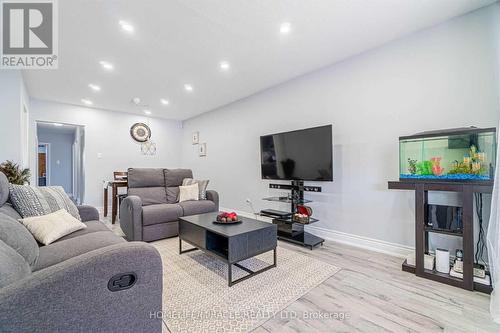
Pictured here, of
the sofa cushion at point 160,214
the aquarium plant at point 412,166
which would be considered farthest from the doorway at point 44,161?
the aquarium plant at point 412,166

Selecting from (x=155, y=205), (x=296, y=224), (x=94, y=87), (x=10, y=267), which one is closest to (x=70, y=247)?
(x=10, y=267)

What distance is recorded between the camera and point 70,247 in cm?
159

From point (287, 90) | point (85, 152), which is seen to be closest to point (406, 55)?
point (287, 90)

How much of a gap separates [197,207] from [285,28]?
2.70 m

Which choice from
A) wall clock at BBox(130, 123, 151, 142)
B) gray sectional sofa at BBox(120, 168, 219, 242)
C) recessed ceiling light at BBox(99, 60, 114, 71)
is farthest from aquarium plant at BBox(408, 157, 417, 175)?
wall clock at BBox(130, 123, 151, 142)

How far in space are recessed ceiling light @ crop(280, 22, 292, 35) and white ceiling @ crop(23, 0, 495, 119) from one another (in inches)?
1.7

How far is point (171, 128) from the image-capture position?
21.8 ft

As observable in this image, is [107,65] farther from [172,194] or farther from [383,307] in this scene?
[383,307]

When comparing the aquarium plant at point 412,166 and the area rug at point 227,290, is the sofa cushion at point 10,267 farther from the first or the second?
the aquarium plant at point 412,166

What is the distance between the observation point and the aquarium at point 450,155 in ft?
6.37

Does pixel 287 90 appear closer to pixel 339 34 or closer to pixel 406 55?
pixel 339 34

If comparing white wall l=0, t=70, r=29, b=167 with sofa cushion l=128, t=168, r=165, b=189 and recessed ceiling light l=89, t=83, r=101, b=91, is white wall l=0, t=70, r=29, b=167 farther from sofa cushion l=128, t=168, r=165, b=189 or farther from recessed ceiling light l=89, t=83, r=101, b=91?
sofa cushion l=128, t=168, r=165, b=189

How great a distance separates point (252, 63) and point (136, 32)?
1.45 m

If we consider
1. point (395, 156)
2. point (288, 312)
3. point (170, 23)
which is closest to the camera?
point (288, 312)
